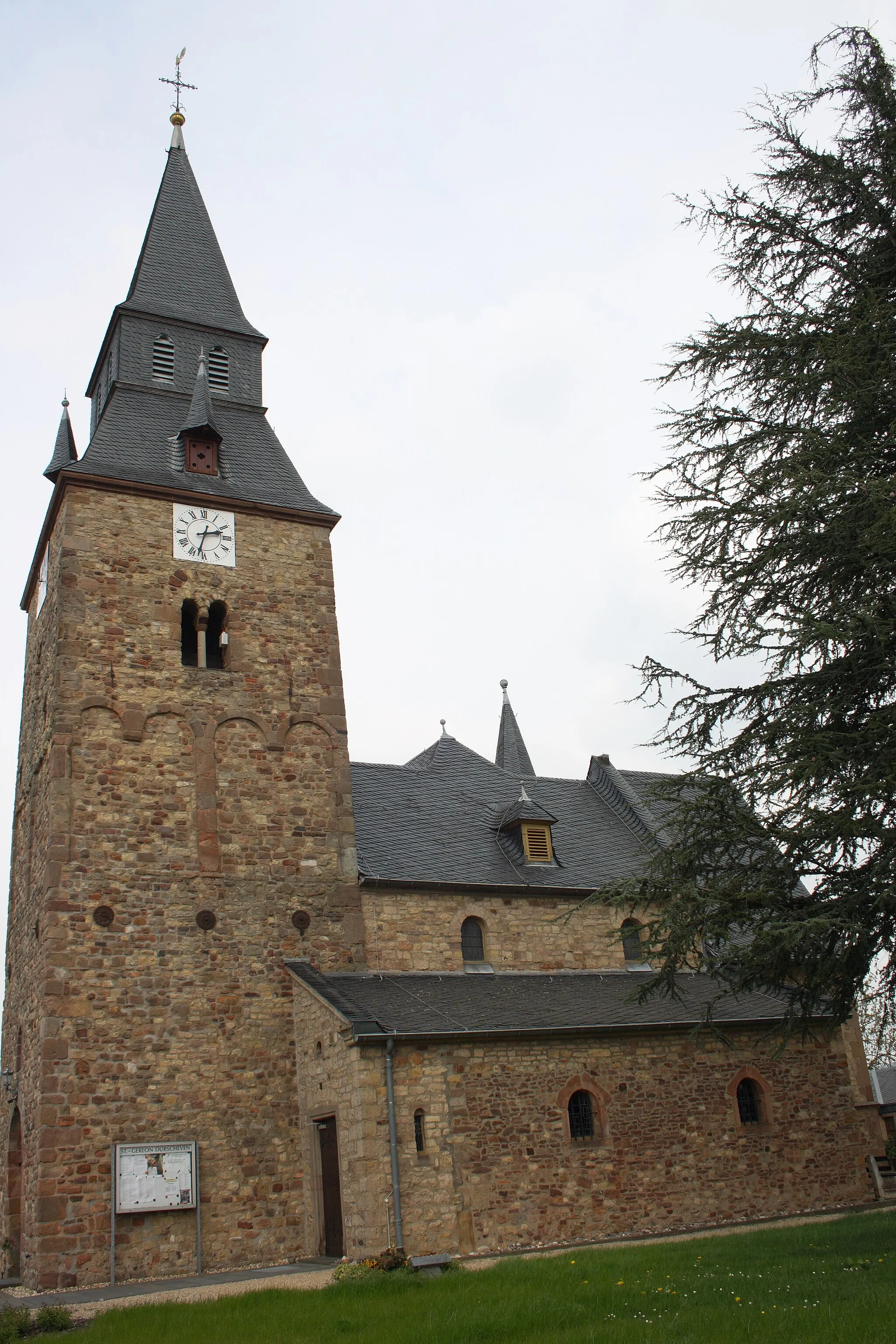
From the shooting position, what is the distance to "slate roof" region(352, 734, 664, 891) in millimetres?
20391

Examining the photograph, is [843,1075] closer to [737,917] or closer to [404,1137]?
[404,1137]

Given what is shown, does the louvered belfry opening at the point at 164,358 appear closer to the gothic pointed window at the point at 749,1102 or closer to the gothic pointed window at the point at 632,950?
the gothic pointed window at the point at 632,950

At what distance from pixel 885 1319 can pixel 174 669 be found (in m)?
14.4

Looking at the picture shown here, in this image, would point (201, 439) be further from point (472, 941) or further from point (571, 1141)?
point (571, 1141)

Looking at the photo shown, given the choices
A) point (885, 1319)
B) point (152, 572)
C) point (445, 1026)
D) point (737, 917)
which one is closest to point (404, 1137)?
point (445, 1026)

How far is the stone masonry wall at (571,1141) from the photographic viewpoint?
15273 millimetres

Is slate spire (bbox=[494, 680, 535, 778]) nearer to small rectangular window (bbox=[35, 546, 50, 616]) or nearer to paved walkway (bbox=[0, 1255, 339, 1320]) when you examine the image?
small rectangular window (bbox=[35, 546, 50, 616])

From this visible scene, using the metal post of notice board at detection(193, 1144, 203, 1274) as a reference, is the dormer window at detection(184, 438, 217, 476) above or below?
above

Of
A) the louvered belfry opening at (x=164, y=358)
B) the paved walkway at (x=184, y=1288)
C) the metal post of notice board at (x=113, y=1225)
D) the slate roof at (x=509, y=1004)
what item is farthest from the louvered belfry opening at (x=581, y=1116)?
the louvered belfry opening at (x=164, y=358)

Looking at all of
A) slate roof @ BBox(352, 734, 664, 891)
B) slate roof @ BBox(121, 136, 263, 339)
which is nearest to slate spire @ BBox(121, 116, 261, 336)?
slate roof @ BBox(121, 136, 263, 339)

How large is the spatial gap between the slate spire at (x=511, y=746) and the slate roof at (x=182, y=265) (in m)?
12.8

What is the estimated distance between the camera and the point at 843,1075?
19.6 meters

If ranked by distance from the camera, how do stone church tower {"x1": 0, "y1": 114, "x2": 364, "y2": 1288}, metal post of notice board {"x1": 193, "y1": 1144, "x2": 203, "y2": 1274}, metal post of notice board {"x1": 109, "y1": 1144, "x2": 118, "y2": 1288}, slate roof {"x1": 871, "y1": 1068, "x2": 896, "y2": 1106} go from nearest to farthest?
metal post of notice board {"x1": 109, "y1": 1144, "x2": 118, "y2": 1288} < metal post of notice board {"x1": 193, "y1": 1144, "x2": 203, "y2": 1274} < stone church tower {"x1": 0, "y1": 114, "x2": 364, "y2": 1288} < slate roof {"x1": 871, "y1": 1068, "x2": 896, "y2": 1106}

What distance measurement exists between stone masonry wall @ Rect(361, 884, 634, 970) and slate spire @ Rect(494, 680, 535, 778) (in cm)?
1119
